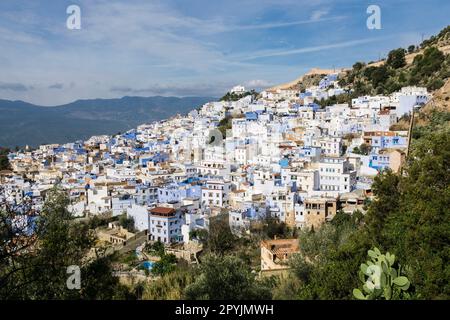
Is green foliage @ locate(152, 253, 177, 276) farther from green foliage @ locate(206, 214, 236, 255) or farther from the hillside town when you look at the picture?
green foliage @ locate(206, 214, 236, 255)

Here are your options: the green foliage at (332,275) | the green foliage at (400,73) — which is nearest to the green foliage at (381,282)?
the green foliage at (332,275)

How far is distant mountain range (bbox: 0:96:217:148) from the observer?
55.2 metres

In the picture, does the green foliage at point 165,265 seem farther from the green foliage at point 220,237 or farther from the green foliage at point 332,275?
the green foliage at point 332,275

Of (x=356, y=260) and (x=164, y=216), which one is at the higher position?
(x=356, y=260)

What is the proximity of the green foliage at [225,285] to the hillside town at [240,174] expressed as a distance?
6814 millimetres

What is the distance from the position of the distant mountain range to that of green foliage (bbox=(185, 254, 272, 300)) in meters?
45.8

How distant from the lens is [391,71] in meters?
37.4

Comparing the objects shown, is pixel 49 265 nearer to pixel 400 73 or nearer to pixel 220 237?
pixel 220 237

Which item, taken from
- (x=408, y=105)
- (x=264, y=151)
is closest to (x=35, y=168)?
(x=264, y=151)

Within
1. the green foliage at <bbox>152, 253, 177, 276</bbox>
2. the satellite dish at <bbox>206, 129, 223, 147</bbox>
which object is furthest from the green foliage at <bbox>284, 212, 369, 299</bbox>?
the satellite dish at <bbox>206, 129, 223, 147</bbox>

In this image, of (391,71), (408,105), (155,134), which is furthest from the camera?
(155,134)
